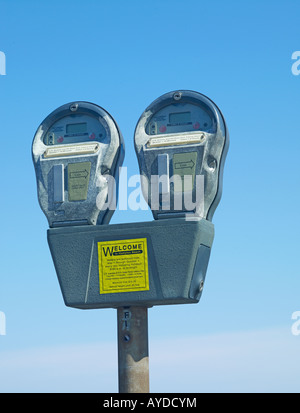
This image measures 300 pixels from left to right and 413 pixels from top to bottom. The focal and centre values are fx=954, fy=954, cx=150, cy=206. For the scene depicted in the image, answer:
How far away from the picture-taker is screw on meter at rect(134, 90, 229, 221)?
12156 millimetres

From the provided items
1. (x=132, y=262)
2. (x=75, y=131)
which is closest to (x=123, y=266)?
(x=132, y=262)

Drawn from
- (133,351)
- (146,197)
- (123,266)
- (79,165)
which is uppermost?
(79,165)

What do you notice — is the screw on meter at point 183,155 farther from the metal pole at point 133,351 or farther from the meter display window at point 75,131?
the metal pole at point 133,351

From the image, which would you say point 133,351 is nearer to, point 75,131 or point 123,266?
point 123,266

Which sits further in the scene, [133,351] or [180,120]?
[180,120]

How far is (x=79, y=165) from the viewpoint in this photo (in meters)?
12.7

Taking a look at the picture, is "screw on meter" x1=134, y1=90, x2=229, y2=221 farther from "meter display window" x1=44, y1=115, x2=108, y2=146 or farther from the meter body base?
"meter display window" x1=44, y1=115, x2=108, y2=146

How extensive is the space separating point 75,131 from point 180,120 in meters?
1.48

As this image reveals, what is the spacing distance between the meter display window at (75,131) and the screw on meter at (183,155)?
0.57 meters

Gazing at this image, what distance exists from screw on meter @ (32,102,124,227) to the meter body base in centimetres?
28

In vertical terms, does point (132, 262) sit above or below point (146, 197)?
below

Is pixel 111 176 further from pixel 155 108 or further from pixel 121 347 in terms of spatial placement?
pixel 121 347

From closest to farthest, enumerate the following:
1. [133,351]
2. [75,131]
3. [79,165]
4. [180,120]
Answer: [133,351] < [180,120] < [79,165] < [75,131]

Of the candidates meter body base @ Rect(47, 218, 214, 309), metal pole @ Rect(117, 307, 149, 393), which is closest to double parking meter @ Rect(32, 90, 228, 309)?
meter body base @ Rect(47, 218, 214, 309)
